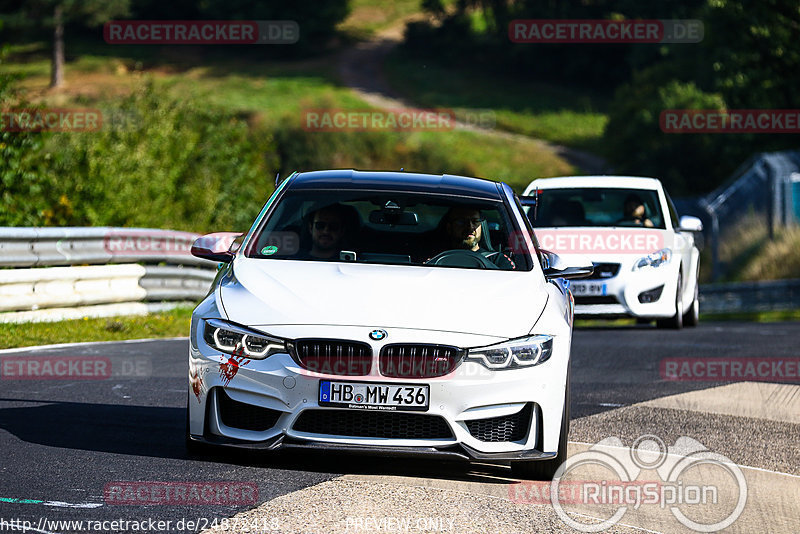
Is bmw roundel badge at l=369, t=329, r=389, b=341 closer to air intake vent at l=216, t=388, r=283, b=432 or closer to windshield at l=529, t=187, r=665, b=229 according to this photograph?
air intake vent at l=216, t=388, r=283, b=432

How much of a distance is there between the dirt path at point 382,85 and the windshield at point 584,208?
4808 centimetres

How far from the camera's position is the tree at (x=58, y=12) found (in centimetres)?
8844

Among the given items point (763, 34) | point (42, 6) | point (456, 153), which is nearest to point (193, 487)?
point (763, 34)

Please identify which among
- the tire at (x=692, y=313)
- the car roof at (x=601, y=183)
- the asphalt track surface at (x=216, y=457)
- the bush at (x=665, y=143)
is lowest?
the bush at (x=665, y=143)

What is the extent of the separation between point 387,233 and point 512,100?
3347 inches

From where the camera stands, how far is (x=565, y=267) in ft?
24.2

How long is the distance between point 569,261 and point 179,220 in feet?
70.9

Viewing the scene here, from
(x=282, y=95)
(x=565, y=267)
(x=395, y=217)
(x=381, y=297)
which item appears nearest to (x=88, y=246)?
(x=395, y=217)

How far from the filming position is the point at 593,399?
31.1ft

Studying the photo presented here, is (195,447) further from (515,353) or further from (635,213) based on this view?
(635,213)

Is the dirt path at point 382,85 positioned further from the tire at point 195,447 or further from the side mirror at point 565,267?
the tire at point 195,447

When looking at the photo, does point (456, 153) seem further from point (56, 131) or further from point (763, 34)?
point (56, 131)

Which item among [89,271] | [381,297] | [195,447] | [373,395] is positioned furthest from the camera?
[89,271]

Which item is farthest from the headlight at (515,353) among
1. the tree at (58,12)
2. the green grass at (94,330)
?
the tree at (58,12)
